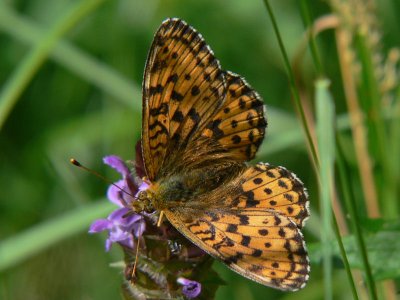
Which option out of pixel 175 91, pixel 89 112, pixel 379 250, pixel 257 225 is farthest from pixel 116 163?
pixel 89 112

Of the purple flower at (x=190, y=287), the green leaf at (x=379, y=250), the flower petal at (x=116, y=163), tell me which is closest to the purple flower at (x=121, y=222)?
the flower petal at (x=116, y=163)

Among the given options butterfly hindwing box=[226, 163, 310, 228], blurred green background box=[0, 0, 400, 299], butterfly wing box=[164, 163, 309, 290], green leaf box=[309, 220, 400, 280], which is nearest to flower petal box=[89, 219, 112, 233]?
butterfly wing box=[164, 163, 309, 290]

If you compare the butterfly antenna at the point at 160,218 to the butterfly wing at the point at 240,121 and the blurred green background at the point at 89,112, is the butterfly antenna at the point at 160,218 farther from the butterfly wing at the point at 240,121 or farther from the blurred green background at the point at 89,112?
the blurred green background at the point at 89,112

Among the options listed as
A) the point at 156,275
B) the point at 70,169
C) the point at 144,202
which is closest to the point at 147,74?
the point at 144,202

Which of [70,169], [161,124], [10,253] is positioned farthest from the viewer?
[70,169]

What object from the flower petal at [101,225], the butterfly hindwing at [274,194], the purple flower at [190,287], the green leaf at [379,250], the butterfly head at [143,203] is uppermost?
the butterfly head at [143,203]

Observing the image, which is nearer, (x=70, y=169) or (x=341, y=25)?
(x=341, y=25)

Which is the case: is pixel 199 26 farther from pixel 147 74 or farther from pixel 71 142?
pixel 147 74
